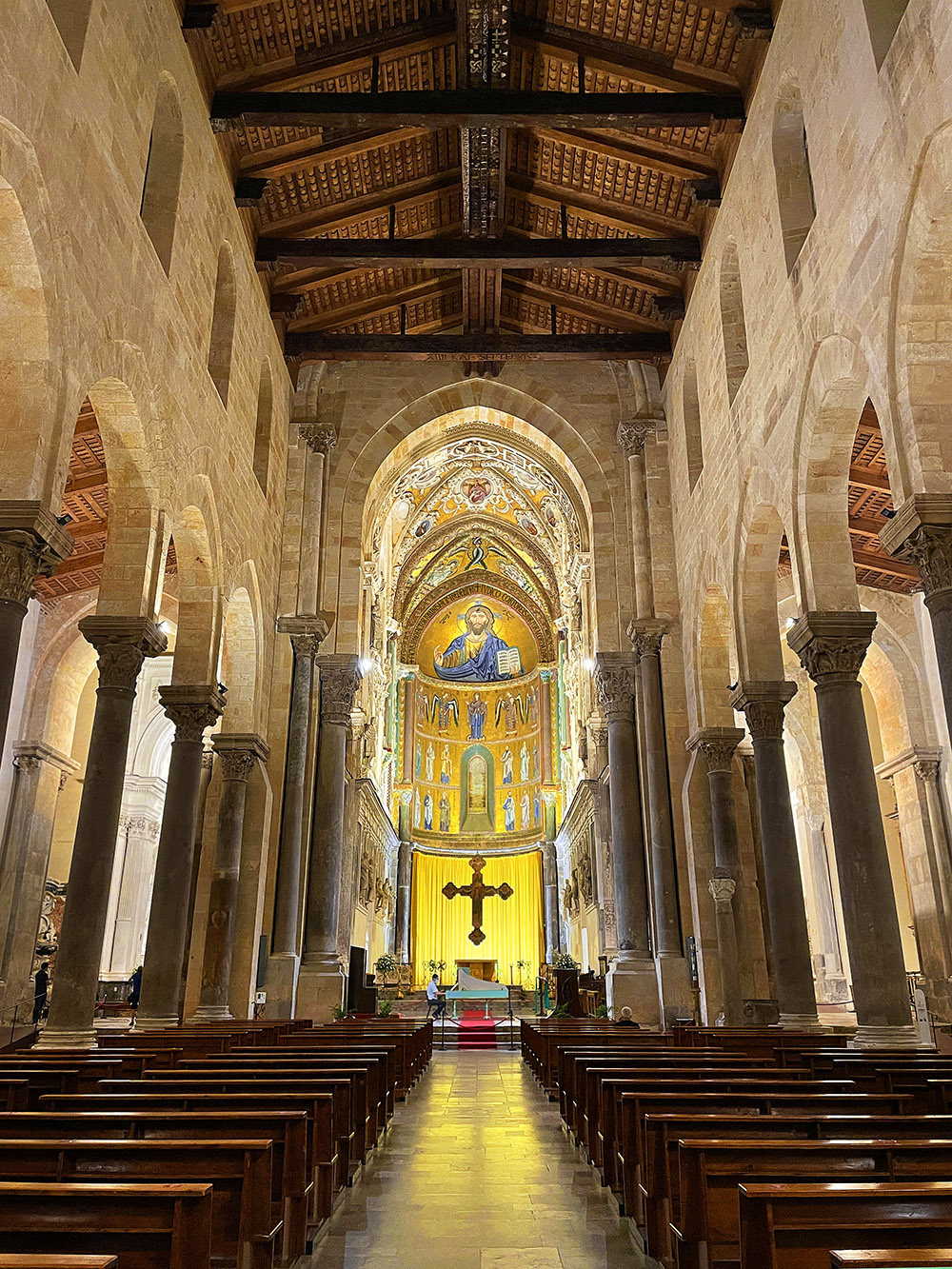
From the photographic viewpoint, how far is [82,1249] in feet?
9.75

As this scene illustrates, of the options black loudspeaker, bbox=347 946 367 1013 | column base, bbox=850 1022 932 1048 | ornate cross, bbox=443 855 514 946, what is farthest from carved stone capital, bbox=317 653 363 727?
ornate cross, bbox=443 855 514 946

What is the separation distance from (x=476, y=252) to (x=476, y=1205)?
1440cm

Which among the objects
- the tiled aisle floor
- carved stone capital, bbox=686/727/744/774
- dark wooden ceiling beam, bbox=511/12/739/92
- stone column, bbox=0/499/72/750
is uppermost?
dark wooden ceiling beam, bbox=511/12/739/92

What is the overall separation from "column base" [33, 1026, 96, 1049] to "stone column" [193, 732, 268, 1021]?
15.3 ft

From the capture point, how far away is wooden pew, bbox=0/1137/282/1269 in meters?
3.62

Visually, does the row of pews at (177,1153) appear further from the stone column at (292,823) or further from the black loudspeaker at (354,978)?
the black loudspeaker at (354,978)

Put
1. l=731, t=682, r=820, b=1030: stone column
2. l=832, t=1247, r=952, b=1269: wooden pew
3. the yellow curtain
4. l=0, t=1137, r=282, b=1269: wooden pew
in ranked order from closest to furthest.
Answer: l=832, t=1247, r=952, b=1269: wooden pew < l=0, t=1137, r=282, b=1269: wooden pew < l=731, t=682, r=820, b=1030: stone column < the yellow curtain

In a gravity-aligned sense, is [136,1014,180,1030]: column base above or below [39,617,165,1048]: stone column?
below

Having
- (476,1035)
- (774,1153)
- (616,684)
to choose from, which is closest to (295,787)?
(616,684)

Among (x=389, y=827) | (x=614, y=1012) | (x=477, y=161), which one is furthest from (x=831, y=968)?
(x=477, y=161)

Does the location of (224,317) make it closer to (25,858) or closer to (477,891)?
(25,858)

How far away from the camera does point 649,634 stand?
18.3m

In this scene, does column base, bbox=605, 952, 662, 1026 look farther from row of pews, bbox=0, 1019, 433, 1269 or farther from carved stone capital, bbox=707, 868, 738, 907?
row of pews, bbox=0, 1019, 433, 1269

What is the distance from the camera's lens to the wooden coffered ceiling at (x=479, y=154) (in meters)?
13.7
